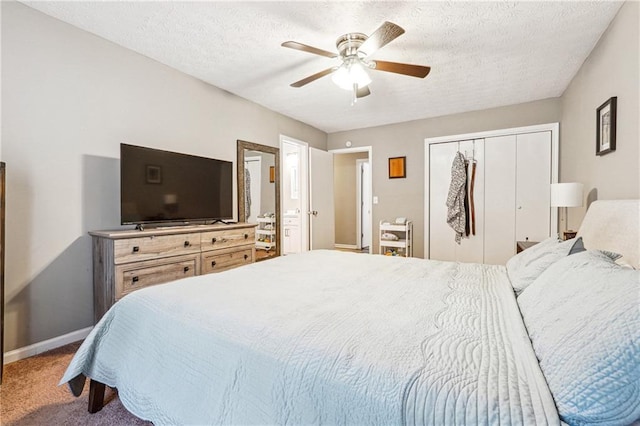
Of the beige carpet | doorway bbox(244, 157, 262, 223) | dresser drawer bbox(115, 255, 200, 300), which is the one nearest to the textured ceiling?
doorway bbox(244, 157, 262, 223)

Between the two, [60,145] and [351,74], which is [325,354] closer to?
[351,74]

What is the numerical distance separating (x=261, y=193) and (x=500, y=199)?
3.37 metres

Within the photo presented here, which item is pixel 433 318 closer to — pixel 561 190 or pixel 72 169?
pixel 561 190

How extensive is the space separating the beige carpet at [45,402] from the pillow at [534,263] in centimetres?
204

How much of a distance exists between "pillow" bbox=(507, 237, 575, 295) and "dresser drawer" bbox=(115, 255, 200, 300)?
2.46 meters

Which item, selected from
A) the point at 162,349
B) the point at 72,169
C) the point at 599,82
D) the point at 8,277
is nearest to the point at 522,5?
the point at 599,82

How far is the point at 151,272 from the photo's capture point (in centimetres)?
233

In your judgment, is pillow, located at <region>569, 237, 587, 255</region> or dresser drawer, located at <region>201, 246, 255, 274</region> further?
dresser drawer, located at <region>201, 246, 255, 274</region>

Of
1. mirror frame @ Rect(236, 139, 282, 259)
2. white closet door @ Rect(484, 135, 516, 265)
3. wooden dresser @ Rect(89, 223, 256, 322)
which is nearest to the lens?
wooden dresser @ Rect(89, 223, 256, 322)

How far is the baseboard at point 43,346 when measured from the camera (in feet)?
6.48

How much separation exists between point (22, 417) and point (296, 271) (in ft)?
5.13

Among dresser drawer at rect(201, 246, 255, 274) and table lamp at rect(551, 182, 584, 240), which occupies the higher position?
table lamp at rect(551, 182, 584, 240)

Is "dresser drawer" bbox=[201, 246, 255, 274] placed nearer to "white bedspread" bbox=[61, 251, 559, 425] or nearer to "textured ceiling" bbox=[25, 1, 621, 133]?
"white bedspread" bbox=[61, 251, 559, 425]

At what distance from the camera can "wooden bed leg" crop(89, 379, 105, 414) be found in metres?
1.48
